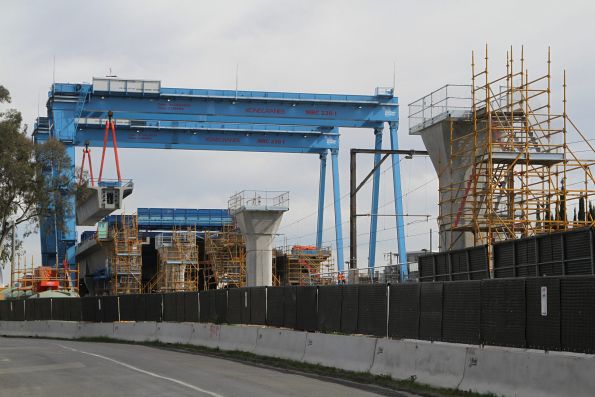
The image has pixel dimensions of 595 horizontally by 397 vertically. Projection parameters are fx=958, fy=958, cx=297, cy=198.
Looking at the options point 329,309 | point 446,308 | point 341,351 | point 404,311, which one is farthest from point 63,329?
point 446,308

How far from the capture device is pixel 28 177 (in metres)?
61.7

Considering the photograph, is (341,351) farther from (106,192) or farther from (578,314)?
(106,192)

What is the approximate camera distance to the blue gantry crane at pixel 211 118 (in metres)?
52.9

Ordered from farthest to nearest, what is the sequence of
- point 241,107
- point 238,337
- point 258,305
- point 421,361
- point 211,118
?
point 211,118 → point 241,107 → point 258,305 → point 238,337 → point 421,361

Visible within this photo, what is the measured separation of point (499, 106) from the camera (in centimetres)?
3694

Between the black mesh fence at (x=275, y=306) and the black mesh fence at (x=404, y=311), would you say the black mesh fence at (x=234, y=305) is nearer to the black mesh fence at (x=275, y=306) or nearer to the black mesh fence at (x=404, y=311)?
the black mesh fence at (x=275, y=306)

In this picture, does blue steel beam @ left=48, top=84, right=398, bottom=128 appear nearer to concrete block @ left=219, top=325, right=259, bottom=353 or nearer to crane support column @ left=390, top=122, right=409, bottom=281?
crane support column @ left=390, top=122, right=409, bottom=281

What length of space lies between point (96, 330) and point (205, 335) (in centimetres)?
1215

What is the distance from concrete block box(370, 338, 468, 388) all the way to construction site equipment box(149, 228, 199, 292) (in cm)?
5437

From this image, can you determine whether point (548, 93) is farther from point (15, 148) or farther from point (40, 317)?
point (15, 148)

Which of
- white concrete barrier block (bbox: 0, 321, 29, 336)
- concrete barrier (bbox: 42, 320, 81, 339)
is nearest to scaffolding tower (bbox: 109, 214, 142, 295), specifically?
white concrete barrier block (bbox: 0, 321, 29, 336)

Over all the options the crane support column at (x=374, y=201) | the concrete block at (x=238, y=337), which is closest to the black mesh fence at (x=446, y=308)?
the concrete block at (x=238, y=337)

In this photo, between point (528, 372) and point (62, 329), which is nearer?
point (528, 372)

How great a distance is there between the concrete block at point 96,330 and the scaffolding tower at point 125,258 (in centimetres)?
3094
